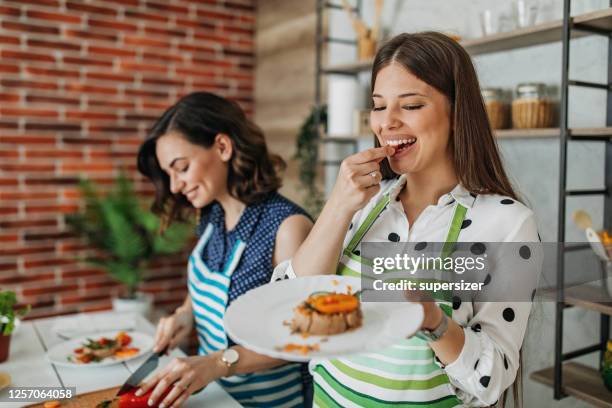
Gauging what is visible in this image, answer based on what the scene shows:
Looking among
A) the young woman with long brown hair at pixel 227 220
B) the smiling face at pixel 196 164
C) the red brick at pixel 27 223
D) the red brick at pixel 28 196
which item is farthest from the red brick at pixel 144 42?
the smiling face at pixel 196 164

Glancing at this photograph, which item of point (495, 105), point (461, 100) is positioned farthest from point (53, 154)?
point (461, 100)

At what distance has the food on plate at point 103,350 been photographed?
1.57 meters

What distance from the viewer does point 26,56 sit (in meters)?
3.07

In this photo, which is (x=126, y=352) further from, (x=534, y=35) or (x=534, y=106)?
(x=534, y=35)

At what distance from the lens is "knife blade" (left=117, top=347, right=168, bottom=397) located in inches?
52.2

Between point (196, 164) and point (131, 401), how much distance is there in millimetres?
746

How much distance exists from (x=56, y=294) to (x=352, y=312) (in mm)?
2821

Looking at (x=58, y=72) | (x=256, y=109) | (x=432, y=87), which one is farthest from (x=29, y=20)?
(x=432, y=87)

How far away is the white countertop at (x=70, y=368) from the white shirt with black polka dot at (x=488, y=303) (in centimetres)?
63

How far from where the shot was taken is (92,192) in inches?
125

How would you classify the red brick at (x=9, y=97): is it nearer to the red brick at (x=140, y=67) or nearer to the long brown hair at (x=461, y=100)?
the red brick at (x=140, y=67)

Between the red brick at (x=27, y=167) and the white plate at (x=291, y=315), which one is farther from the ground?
the red brick at (x=27, y=167)

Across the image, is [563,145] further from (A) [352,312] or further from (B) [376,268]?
(A) [352,312]

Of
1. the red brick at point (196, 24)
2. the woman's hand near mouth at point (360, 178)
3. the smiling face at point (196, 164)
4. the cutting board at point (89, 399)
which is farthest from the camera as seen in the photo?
the red brick at point (196, 24)
